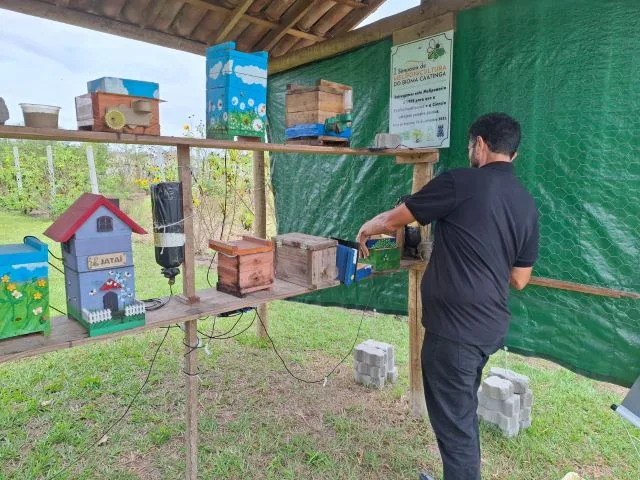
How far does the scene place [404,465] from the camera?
2.76 m

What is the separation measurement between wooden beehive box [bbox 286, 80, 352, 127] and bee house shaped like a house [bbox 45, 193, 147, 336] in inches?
50.4

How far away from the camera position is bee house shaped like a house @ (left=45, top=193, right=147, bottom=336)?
1.76m

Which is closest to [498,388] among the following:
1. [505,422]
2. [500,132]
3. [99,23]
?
[505,422]

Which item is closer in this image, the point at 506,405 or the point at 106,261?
the point at 106,261

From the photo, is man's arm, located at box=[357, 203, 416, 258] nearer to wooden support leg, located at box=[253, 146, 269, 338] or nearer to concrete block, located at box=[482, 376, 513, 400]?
concrete block, located at box=[482, 376, 513, 400]

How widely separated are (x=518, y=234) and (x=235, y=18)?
2.71m

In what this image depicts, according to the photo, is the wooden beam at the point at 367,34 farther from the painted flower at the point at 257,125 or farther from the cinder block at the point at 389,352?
the cinder block at the point at 389,352

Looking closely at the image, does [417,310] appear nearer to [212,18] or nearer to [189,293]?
[189,293]

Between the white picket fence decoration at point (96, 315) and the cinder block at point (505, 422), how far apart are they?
263 centimetres

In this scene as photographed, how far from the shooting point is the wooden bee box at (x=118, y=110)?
173cm

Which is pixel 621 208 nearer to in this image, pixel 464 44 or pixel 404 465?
pixel 464 44

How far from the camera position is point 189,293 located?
2.17m

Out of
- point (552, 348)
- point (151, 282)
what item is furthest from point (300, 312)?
point (552, 348)

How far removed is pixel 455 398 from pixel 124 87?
207 cm
